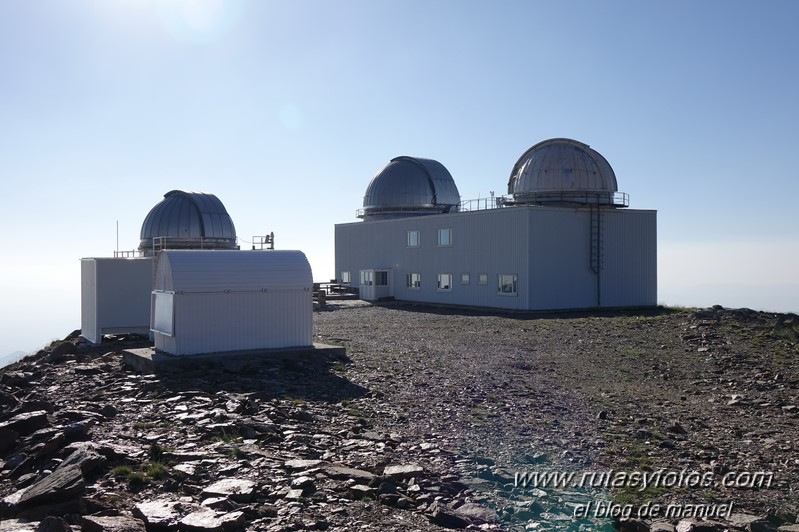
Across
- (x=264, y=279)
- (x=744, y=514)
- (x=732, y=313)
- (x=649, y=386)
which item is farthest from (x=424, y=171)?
(x=744, y=514)

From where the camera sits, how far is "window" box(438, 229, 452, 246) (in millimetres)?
36688

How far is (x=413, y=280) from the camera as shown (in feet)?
130

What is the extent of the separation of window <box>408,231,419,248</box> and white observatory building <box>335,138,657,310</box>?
0.16 feet

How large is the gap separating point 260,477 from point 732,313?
66.1 ft

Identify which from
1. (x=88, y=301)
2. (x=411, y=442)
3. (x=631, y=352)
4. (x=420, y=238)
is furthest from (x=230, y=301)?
(x=420, y=238)

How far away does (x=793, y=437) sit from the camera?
11.4m

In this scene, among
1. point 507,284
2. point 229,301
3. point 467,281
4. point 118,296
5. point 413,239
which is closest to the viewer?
point 229,301

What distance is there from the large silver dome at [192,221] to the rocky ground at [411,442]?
46.8 ft

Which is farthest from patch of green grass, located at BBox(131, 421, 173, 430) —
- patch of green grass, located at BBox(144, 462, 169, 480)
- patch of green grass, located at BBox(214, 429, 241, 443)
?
patch of green grass, located at BBox(144, 462, 169, 480)

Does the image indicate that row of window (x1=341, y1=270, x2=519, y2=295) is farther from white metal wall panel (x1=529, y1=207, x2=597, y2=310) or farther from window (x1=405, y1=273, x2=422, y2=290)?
white metal wall panel (x1=529, y1=207, x2=597, y2=310)

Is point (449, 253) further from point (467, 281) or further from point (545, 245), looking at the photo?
point (545, 245)

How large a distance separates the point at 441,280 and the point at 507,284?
4954 millimetres

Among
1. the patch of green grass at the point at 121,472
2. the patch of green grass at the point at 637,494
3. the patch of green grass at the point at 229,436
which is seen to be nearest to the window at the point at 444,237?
the patch of green grass at the point at 229,436

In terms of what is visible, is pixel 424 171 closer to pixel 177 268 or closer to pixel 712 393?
pixel 177 268
